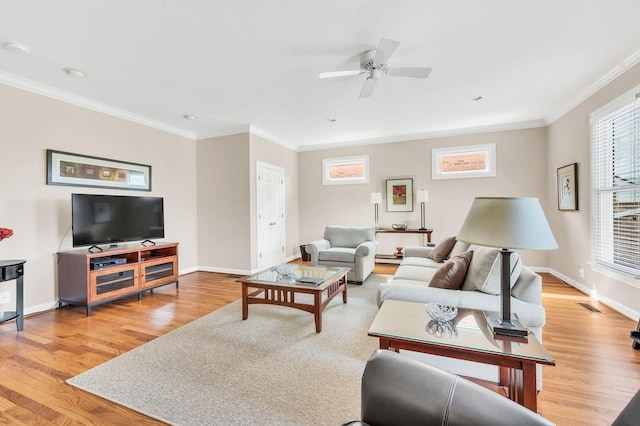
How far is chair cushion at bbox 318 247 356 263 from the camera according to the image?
4234 mm

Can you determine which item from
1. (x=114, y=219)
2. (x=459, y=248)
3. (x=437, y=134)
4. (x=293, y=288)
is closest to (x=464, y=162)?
(x=437, y=134)

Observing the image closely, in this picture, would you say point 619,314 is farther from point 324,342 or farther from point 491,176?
point 324,342

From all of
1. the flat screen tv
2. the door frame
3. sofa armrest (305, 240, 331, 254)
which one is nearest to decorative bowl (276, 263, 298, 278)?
sofa armrest (305, 240, 331, 254)

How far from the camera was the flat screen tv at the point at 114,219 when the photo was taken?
129 inches

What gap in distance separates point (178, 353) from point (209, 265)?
10.3 ft

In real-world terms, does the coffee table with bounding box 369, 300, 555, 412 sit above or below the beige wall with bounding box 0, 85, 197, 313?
below

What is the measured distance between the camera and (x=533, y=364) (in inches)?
46.4

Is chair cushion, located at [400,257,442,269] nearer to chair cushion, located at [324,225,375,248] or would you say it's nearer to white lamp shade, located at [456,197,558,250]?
chair cushion, located at [324,225,375,248]

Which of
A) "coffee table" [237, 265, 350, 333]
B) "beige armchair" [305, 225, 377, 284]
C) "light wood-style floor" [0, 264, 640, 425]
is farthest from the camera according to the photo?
"beige armchair" [305, 225, 377, 284]

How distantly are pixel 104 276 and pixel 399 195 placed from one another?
499 cm

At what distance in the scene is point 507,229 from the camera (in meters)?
1.25

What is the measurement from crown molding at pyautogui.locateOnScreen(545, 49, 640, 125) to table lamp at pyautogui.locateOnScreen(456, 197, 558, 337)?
2.97m

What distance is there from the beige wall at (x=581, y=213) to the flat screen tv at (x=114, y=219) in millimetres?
5862

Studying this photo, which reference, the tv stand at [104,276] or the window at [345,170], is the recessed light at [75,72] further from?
the window at [345,170]
